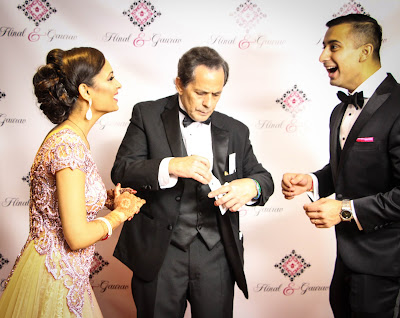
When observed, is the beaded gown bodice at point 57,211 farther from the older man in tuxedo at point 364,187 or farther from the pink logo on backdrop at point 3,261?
the pink logo on backdrop at point 3,261

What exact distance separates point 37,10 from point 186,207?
199 cm

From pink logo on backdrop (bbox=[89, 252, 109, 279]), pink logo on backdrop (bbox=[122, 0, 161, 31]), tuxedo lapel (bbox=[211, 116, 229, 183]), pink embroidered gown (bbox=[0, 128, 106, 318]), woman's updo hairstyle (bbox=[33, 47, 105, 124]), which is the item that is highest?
pink logo on backdrop (bbox=[122, 0, 161, 31])

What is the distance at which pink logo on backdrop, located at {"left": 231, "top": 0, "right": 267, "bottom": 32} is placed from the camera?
2.99 meters

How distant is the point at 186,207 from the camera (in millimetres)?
2004

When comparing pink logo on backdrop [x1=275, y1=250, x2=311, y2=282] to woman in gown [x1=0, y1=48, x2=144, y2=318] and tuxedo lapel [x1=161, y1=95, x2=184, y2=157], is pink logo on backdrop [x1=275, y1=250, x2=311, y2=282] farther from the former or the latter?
woman in gown [x1=0, y1=48, x2=144, y2=318]

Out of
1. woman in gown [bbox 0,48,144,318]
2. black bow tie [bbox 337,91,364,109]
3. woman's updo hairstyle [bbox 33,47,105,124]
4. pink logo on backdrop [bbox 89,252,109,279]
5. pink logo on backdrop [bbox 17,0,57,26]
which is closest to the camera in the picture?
woman in gown [bbox 0,48,144,318]

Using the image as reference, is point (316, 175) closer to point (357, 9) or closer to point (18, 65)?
point (357, 9)

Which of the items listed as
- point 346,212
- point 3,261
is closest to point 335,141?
point 346,212

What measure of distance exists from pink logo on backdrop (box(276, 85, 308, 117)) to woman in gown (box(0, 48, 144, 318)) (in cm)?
165

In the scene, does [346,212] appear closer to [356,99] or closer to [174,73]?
[356,99]

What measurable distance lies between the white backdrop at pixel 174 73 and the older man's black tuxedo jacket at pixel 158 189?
1.00 m

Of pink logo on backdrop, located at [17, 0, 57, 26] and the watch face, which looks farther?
pink logo on backdrop, located at [17, 0, 57, 26]

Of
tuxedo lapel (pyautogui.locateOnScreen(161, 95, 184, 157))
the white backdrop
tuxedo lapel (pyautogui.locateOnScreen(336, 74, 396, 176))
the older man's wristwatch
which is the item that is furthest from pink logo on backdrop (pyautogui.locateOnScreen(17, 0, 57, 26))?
the older man's wristwatch

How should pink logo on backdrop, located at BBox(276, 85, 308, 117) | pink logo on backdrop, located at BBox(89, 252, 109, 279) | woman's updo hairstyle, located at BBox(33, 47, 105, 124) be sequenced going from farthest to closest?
1. pink logo on backdrop, located at BBox(89, 252, 109, 279)
2. pink logo on backdrop, located at BBox(276, 85, 308, 117)
3. woman's updo hairstyle, located at BBox(33, 47, 105, 124)
